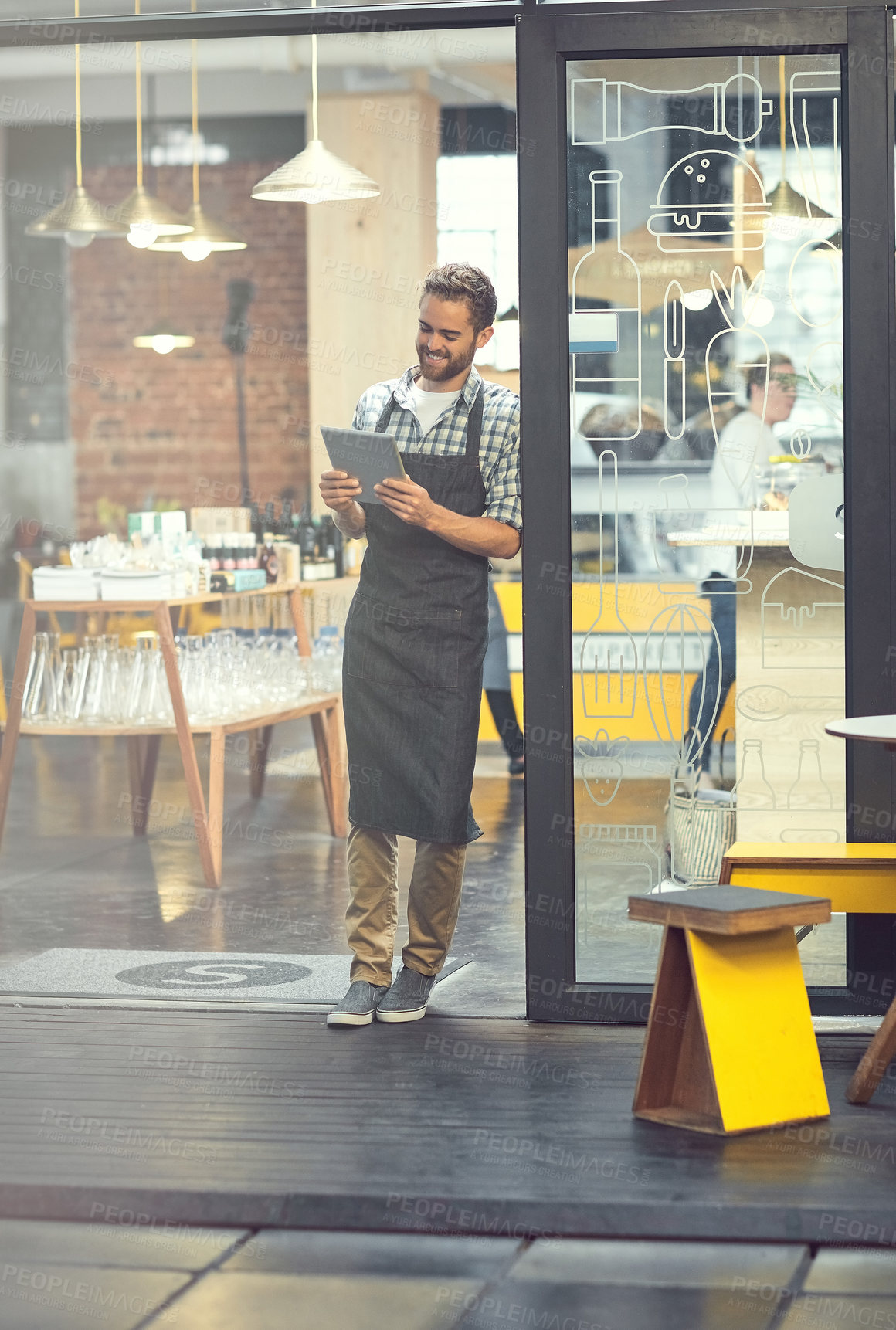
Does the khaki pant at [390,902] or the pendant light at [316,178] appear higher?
the pendant light at [316,178]

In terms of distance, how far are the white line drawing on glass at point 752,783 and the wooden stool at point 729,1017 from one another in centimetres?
61

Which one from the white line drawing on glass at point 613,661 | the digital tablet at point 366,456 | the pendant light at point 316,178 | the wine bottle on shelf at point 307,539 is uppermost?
the pendant light at point 316,178

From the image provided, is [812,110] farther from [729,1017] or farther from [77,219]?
[77,219]

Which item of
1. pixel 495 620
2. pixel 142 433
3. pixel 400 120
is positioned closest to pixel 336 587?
pixel 495 620

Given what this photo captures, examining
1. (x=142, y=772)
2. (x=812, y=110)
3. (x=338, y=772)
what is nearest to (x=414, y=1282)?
(x=812, y=110)

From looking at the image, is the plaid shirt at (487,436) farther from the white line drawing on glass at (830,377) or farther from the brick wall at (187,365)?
the brick wall at (187,365)

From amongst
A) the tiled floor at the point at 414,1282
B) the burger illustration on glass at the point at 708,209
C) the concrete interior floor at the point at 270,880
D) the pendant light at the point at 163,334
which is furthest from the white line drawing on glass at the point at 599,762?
the pendant light at the point at 163,334

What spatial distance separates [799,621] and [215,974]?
5.77 feet

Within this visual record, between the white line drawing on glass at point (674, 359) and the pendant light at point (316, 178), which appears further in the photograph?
the pendant light at point (316, 178)

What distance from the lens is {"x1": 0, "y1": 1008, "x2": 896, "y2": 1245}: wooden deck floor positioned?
263cm

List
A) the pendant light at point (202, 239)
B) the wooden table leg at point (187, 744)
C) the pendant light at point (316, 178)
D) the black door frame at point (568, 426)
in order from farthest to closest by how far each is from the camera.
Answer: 1. the pendant light at point (202, 239)
2. the pendant light at point (316, 178)
3. the wooden table leg at point (187, 744)
4. the black door frame at point (568, 426)

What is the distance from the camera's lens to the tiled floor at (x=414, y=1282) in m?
2.37

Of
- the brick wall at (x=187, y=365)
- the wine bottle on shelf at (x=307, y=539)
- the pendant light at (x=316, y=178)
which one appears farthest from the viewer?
the brick wall at (x=187, y=365)

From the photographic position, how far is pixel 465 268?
3494 mm
